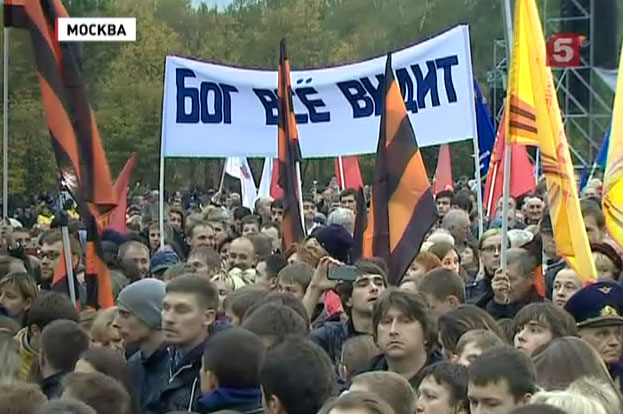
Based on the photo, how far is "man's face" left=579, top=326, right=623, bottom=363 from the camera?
756cm

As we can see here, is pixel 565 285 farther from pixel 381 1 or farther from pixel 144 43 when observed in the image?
pixel 381 1

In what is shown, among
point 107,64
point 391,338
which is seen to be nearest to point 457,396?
point 391,338

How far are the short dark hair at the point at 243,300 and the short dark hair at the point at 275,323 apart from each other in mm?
1012

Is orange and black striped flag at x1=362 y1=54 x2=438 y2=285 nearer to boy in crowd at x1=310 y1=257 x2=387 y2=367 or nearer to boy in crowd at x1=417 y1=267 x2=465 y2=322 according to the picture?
boy in crowd at x1=310 y1=257 x2=387 y2=367

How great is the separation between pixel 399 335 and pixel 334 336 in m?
1.35

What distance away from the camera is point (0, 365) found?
706 cm

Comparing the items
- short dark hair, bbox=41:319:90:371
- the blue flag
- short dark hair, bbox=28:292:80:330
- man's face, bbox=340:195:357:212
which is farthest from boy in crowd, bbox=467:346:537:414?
the blue flag

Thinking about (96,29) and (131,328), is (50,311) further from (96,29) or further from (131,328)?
(96,29)

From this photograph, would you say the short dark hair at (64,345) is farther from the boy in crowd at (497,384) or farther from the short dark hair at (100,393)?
the boy in crowd at (497,384)

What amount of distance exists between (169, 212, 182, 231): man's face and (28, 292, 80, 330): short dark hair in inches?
331

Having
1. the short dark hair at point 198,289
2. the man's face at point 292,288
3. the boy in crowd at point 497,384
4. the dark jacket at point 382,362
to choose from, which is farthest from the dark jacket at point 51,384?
A: the man's face at point 292,288

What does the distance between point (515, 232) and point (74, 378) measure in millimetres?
5858

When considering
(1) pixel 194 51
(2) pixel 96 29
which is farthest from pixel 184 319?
(1) pixel 194 51

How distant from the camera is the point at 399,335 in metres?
7.22
